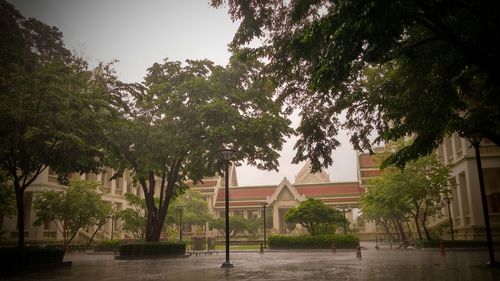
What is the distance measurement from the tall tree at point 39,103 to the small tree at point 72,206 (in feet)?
54.7

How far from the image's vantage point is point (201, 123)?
72.0 ft

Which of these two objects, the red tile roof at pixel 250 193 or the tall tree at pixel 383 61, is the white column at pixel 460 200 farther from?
the red tile roof at pixel 250 193

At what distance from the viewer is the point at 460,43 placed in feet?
26.9

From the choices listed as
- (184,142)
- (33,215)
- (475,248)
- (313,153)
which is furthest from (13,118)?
(475,248)

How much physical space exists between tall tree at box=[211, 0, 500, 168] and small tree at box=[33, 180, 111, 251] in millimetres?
24126

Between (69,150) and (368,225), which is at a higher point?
(69,150)

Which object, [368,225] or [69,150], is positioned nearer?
[69,150]

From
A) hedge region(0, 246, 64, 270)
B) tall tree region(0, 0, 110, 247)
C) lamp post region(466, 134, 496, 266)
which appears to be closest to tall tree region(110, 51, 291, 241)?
tall tree region(0, 0, 110, 247)

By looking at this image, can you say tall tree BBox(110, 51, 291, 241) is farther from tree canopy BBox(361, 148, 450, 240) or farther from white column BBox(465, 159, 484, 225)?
white column BBox(465, 159, 484, 225)

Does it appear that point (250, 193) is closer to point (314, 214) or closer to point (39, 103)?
point (314, 214)

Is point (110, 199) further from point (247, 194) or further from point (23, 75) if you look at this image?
point (23, 75)

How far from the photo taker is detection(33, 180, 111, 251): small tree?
106 ft

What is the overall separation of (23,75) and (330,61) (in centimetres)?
1183

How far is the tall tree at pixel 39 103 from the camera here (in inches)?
563
